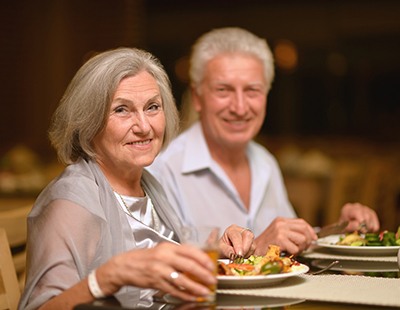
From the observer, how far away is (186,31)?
1183 centimetres

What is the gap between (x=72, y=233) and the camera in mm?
1704

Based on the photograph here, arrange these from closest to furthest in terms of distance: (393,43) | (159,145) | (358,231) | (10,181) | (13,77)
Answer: (159,145)
(358,231)
(10,181)
(13,77)
(393,43)

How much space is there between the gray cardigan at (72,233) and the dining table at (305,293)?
15cm

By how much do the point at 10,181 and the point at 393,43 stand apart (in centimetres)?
740

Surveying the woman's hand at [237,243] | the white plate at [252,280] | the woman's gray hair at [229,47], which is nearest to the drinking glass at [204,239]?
the white plate at [252,280]

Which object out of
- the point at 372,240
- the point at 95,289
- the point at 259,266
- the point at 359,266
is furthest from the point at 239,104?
the point at 95,289

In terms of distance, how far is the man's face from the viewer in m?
2.94

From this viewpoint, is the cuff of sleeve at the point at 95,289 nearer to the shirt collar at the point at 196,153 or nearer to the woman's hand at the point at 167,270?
the woman's hand at the point at 167,270

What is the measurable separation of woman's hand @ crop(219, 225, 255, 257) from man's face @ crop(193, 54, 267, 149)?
3.08ft

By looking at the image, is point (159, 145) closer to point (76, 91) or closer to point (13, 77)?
point (76, 91)

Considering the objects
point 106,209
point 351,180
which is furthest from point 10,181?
point 106,209

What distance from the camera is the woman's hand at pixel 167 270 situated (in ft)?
4.68

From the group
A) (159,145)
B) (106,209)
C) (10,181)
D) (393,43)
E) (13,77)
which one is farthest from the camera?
(393,43)

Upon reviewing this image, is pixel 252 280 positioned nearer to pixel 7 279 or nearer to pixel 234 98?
pixel 7 279
